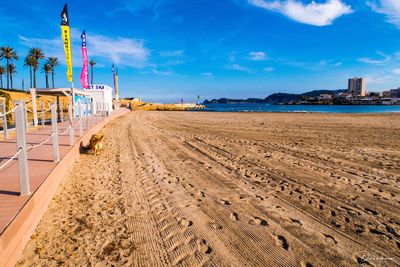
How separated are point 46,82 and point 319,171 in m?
68.3

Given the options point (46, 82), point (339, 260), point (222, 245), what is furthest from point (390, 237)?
point (46, 82)

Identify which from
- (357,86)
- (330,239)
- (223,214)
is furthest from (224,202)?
(357,86)

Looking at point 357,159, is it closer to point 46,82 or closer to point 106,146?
point 106,146

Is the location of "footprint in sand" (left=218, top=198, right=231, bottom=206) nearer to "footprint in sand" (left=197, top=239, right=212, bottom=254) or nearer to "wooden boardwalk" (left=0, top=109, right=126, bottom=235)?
"footprint in sand" (left=197, top=239, right=212, bottom=254)

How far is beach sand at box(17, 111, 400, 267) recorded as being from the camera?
312 centimetres

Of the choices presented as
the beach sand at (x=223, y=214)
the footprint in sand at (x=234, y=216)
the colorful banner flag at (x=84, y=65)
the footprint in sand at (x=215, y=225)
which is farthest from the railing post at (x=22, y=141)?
the colorful banner flag at (x=84, y=65)

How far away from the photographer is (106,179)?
20.2 feet

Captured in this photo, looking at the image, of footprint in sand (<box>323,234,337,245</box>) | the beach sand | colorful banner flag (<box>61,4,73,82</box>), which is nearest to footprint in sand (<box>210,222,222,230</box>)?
the beach sand

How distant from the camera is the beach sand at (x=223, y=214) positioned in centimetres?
312

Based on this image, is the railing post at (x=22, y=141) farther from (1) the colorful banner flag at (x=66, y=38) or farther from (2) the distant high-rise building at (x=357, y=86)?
(2) the distant high-rise building at (x=357, y=86)

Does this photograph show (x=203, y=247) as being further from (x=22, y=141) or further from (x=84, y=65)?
(x=84, y=65)

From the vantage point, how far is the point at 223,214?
4.25m

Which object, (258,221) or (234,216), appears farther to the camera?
(234,216)

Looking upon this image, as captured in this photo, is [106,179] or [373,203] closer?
[373,203]
